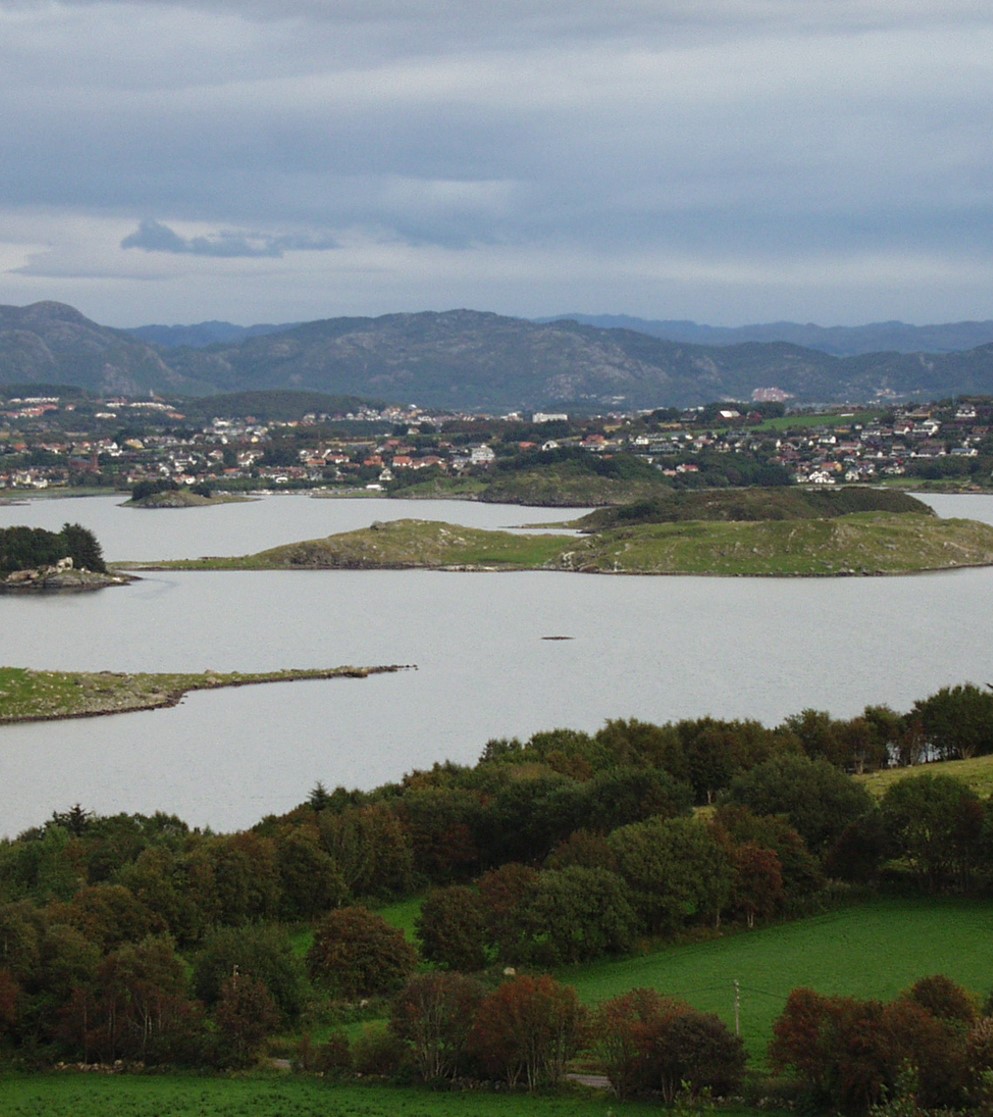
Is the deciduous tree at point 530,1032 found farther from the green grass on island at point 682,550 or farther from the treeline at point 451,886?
the green grass on island at point 682,550

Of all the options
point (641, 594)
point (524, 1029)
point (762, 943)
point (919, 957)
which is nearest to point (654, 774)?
point (762, 943)

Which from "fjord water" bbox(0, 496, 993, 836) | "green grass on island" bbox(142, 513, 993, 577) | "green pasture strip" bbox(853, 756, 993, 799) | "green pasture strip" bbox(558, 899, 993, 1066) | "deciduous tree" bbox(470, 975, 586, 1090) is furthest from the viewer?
"green grass on island" bbox(142, 513, 993, 577)

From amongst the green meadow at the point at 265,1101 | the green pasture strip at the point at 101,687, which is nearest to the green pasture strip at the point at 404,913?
the green meadow at the point at 265,1101

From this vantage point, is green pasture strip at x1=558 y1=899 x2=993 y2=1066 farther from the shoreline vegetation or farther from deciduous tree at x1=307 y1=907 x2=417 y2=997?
the shoreline vegetation

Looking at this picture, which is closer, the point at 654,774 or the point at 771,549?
the point at 654,774

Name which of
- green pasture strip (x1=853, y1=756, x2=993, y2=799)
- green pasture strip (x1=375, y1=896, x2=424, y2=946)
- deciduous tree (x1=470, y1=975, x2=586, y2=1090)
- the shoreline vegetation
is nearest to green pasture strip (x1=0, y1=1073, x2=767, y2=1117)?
deciduous tree (x1=470, y1=975, x2=586, y2=1090)

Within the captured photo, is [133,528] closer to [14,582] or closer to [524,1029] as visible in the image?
[14,582]
